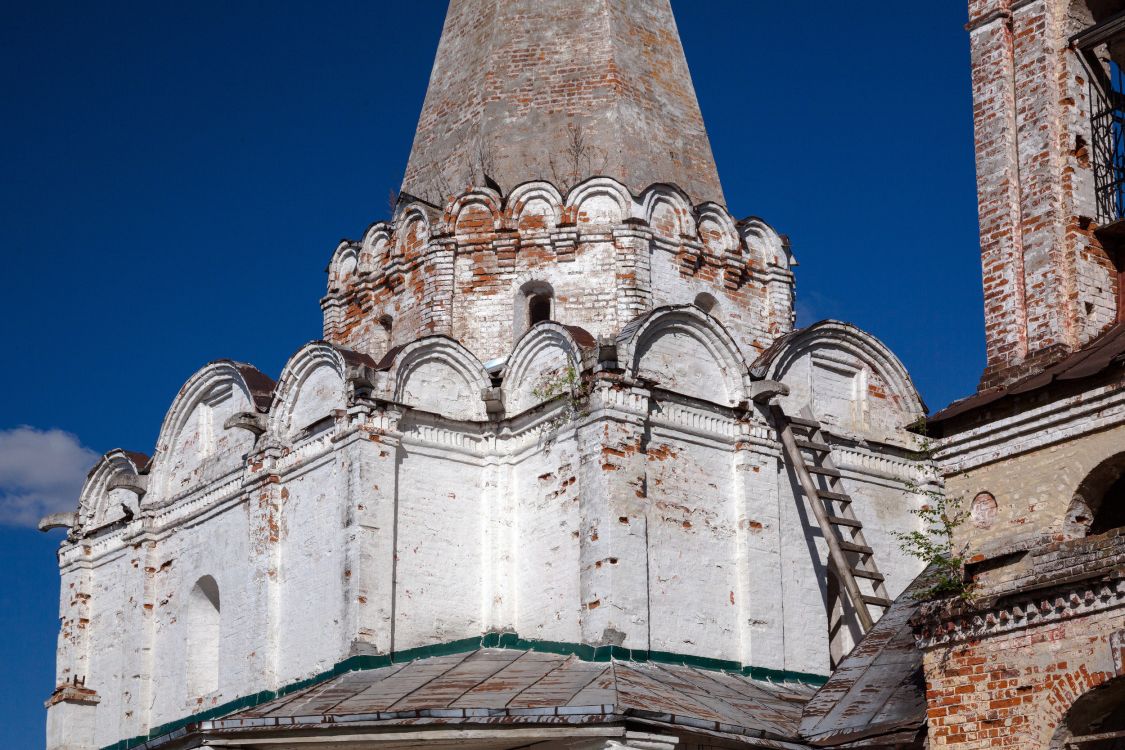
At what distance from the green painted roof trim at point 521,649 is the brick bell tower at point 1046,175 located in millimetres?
5641

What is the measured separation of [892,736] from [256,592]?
747 cm

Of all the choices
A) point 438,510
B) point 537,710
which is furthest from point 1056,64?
point 438,510

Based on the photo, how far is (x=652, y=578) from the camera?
16.7 m

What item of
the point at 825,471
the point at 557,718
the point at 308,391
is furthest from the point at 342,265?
the point at 557,718

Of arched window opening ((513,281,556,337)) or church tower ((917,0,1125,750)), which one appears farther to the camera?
arched window opening ((513,281,556,337))

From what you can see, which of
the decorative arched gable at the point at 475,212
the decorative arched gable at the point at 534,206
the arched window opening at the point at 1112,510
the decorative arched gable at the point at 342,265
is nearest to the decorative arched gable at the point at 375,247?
the decorative arched gable at the point at 342,265

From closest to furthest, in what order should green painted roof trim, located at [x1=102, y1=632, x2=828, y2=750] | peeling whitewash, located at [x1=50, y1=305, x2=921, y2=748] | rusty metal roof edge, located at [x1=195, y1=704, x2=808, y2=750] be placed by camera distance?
rusty metal roof edge, located at [x1=195, y1=704, x2=808, y2=750] < green painted roof trim, located at [x1=102, y1=632, x2=828, y2=750] < peeling whitewash, located at [x1=50, y1=305, x2=921, y2=748]

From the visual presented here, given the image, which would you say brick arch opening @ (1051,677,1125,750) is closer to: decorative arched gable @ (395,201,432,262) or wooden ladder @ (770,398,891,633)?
wooden ladder @ (770,398,891,633)

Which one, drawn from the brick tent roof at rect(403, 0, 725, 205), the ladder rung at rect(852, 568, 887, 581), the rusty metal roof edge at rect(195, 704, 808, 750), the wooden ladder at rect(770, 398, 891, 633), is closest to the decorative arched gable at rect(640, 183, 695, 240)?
the brick tent roof at rect(403, 0, 725, 205)

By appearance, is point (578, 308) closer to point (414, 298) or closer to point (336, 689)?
point (414, 298)

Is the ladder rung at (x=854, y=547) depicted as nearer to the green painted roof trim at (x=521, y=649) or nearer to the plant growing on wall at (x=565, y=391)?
the green painted roof trim at (x=521, y=649)

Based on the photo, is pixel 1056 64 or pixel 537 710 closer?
pixel 1056 64

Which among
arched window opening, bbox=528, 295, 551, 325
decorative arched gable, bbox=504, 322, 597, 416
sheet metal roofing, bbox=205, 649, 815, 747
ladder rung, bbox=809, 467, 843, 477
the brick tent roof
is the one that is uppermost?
the brick tent roof

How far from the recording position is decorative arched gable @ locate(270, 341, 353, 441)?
18.0m
